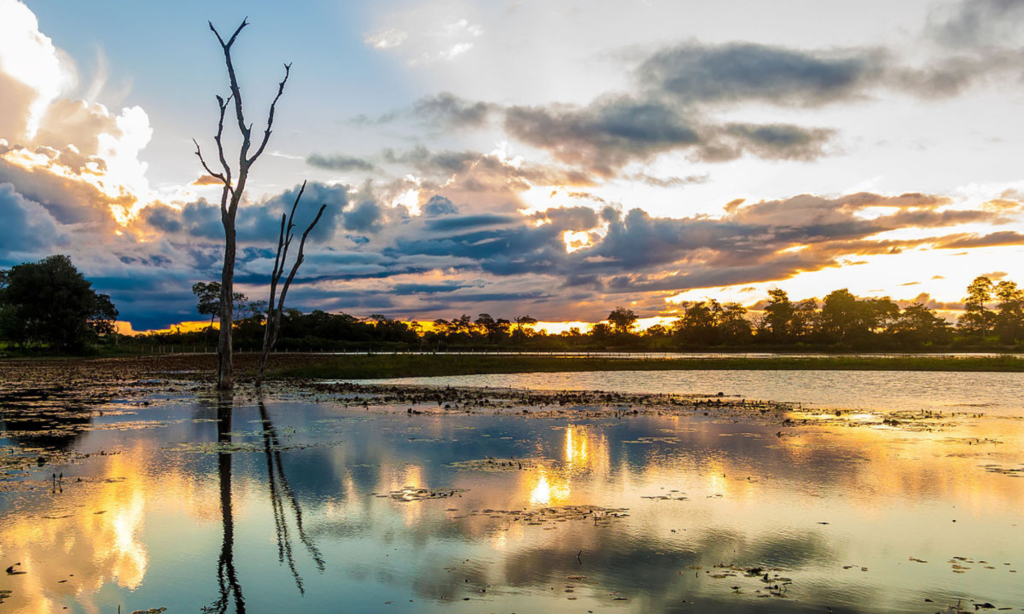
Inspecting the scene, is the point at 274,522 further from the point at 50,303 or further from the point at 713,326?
the point at 713,326

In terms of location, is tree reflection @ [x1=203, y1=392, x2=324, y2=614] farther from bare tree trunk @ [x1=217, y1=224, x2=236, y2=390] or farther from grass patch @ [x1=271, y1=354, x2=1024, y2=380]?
grass patch @ [x1=271, y1=354, x2=1024, y2=380]

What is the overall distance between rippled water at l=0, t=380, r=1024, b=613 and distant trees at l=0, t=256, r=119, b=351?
256 ft

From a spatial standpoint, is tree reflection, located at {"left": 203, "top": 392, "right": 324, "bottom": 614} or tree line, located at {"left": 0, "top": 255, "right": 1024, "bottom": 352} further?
tree line, located at {"left": 0, "top": 255, "right": 1024, "bottom": 352}

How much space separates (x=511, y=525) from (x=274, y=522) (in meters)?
3.25

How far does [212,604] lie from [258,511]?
138 inches

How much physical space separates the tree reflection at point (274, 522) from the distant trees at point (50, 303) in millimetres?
80277

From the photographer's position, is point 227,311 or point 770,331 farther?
point 770,331

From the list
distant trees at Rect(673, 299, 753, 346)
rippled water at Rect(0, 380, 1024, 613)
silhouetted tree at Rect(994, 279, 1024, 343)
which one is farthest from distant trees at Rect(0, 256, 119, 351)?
silhouetted tree at Rect(994, 279, 1024, 343)

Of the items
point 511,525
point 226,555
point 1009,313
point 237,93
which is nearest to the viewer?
point 226,555

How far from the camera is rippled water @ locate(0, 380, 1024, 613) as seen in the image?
20.8 feet

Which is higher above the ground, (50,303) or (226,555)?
(50,303)

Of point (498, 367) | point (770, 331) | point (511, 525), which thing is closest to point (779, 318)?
point (770, 331)

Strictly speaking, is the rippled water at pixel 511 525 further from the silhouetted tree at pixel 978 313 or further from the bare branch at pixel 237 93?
the silhouetted tree at pixel 978 313

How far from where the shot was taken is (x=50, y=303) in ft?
262
